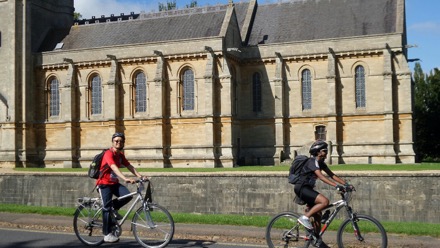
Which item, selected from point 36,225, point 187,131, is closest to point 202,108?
point 187,131

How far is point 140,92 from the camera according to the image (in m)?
45.1

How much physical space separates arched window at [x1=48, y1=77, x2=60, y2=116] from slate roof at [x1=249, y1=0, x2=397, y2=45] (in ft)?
53.6

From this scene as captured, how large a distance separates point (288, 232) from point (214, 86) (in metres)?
31.7

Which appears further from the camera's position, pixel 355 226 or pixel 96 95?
pixel 96 95

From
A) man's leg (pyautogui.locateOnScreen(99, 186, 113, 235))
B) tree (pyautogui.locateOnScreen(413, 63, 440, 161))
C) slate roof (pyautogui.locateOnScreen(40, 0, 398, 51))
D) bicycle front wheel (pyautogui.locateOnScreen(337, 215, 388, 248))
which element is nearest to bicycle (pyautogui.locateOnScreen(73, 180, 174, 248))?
man's leg (pyautogui.locateOnScreen(99, 186, 113, 235))

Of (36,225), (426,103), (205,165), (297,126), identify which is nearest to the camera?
(36,225)

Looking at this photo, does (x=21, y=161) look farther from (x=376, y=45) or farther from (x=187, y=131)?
(x=376, y=45)

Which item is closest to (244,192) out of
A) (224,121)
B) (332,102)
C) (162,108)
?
(224,121)

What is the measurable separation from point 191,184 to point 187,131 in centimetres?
2167

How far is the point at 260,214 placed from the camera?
20.2 m

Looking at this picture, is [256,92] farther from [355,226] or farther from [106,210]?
[355,226]

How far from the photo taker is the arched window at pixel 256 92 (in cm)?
4541

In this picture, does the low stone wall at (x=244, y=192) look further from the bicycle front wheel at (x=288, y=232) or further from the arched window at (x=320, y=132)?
the arched window at (x=320, y=132)

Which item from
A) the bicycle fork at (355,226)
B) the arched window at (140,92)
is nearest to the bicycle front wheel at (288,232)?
the bicycle fork at (355,226)
